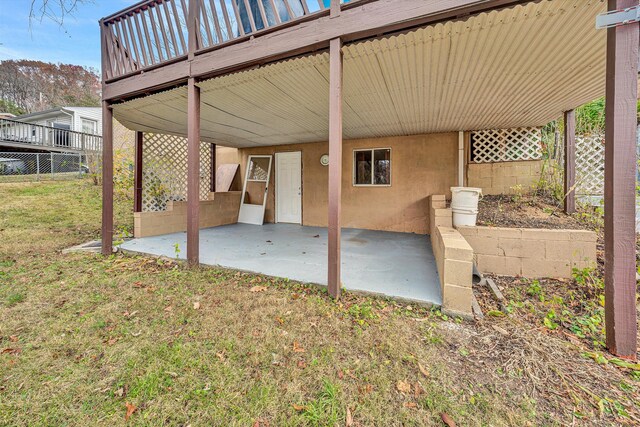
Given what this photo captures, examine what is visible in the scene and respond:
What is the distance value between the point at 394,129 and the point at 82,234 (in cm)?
673

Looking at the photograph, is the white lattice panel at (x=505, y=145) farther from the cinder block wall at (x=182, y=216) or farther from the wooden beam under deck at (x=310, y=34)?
the cinder block wall at (x=182, y=216)

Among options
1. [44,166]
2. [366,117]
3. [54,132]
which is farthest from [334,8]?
[54,132]

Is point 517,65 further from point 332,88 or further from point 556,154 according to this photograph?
point 556,154

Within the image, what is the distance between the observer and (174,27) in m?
3.39

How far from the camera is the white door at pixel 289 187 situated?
22.9 ft

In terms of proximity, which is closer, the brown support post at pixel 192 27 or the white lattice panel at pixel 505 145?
the brown support post at pixel 192 27

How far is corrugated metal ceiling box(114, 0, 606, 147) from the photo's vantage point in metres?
2.17

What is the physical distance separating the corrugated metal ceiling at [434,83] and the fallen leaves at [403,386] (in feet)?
8.73

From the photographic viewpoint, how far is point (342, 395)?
56.3 inches

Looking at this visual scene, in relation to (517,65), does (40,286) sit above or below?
below

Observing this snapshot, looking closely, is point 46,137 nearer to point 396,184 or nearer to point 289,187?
point 289,187

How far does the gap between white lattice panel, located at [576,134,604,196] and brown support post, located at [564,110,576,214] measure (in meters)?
0.38

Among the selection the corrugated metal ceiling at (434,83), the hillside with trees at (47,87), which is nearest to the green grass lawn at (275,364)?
the corrugated metal ceiling at (434,83)

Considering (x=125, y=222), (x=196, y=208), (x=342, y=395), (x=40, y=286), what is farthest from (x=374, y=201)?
(x=125, y=222)
